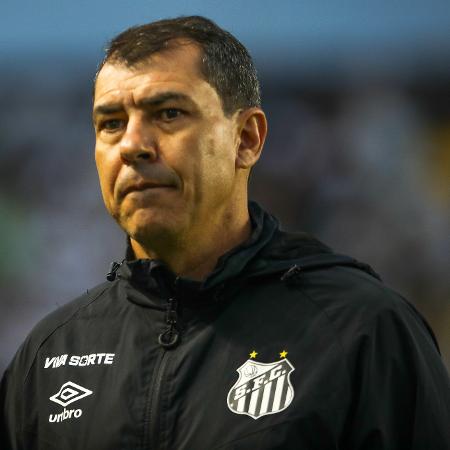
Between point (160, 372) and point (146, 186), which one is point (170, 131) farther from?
point (160, 372)

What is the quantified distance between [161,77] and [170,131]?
12cm

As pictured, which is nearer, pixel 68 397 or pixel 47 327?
pixel 68 397

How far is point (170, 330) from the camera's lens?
2.11m

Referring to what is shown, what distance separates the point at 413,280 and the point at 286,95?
1.44 meters

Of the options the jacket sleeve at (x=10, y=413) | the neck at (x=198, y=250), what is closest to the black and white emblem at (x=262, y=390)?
the neck at (x=198, y=250)

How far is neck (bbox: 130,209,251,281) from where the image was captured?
219 centimetres

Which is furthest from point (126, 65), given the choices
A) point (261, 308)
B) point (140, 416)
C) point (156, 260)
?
point (140, 416)

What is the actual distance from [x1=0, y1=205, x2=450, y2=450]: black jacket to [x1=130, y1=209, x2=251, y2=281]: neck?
44 millimetres

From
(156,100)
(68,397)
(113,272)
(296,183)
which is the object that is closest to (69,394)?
(68,397)

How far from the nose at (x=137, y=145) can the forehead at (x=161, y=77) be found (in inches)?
2.8

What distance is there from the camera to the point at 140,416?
79.4 inches

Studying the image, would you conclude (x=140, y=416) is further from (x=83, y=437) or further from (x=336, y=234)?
(x=336, y=234)

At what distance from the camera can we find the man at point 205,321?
1950 mm

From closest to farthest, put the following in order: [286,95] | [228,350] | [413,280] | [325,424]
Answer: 1. [325,424]
2. [228,350]
3. [413,280]
4. [286,95]
